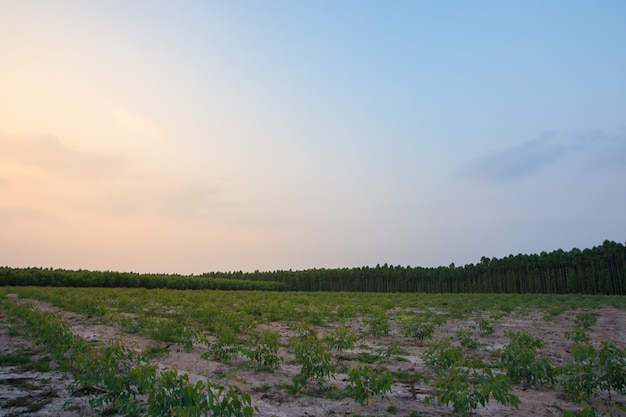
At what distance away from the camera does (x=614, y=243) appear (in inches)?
2562

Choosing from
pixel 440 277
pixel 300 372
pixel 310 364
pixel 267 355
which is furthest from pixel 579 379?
pixel 440 277

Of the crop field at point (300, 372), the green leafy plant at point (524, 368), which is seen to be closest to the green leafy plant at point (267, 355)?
the crop field at point (300, 372)

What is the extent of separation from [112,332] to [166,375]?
11.1 metres

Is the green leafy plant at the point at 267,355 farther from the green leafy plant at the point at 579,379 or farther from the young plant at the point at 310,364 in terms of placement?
the green leafy plant at the point at 579,379

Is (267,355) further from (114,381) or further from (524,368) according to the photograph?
(524,368)

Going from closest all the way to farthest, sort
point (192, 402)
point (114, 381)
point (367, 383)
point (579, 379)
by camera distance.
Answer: point (192, 402)
point (114, 381)
point (367, 383)
point (579, 379)

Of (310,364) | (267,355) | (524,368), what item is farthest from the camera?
(267,355)

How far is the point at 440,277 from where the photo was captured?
87.3m

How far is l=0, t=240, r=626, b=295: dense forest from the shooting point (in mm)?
54159

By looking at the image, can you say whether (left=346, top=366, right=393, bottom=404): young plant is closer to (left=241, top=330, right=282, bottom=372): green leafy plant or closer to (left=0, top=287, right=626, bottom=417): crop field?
(left=0, top=287, right=626, bottom=417): crop field

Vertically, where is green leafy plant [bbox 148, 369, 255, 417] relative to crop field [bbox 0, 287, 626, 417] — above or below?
above

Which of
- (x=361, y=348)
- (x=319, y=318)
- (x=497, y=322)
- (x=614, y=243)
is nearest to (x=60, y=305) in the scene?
(x=319, y=318)

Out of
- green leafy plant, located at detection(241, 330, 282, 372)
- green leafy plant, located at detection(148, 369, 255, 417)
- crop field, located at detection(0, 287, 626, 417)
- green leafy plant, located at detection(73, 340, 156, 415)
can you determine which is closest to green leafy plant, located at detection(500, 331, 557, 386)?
crop field, located at detection(0, 287, 626, 417)

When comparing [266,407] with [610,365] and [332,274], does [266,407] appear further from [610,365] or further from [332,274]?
[332,274]
